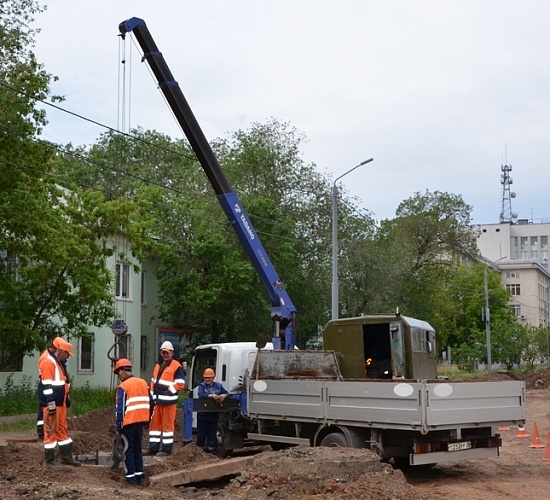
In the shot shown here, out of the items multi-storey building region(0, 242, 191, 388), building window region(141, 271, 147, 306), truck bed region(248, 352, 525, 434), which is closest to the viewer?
truck bed region(248, 352, 525, 434)

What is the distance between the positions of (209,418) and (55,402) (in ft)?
11.9

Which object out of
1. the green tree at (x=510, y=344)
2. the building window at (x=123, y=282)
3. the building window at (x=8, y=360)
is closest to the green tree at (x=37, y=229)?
the building window at (x=8, y=360)

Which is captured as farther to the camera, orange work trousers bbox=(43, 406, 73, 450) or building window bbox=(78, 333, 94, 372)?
building window bbox=(78, 333, 94, 372)

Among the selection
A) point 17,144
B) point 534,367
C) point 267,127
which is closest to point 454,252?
point 534,367

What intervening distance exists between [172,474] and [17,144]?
14.4 m

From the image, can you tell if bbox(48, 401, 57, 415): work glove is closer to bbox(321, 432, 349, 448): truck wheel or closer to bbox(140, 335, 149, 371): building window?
bbox(321, 432, 349, 448): truck wheel

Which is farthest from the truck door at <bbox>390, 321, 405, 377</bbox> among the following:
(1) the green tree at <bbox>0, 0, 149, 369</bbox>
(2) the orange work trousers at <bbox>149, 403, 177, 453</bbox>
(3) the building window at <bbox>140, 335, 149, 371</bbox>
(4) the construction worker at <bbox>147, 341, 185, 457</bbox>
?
(3) the building window at <bbox>140, 335, 149, 371</bbox>

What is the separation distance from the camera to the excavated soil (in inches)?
409

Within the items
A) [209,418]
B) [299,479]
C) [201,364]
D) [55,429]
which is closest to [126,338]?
[201,364]

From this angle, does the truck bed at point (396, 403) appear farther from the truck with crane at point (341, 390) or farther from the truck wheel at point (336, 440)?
the truck wheel at point (336, 440)

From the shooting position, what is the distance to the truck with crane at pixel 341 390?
1269cm

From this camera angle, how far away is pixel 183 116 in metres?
18.9

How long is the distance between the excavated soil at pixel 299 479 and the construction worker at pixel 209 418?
13.3 inches

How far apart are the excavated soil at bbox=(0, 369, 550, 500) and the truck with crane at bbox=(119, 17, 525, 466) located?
72 centimetres
